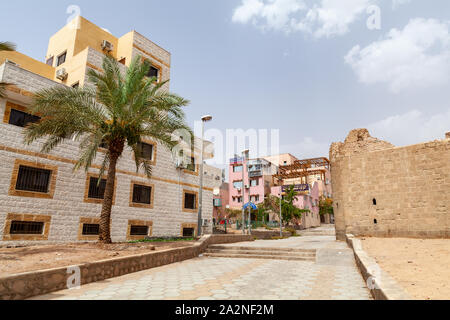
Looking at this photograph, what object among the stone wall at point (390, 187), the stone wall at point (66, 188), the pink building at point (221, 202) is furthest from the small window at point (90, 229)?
Result: the pink building at point (221, 202)

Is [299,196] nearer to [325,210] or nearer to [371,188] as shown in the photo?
[325,210]

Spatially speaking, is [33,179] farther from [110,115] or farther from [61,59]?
[61,59]

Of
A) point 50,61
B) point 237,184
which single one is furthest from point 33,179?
point 237,184

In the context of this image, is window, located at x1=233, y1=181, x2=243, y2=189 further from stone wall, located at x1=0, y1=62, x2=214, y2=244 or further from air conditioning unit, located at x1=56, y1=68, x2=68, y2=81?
air conditioning unit, located at x1=56, y1=68, x2=68, y2=81

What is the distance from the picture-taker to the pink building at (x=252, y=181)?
46781mm

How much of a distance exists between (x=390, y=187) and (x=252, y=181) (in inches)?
1359

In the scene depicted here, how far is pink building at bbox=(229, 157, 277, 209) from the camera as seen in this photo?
1842 inches

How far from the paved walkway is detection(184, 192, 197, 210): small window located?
528 inches

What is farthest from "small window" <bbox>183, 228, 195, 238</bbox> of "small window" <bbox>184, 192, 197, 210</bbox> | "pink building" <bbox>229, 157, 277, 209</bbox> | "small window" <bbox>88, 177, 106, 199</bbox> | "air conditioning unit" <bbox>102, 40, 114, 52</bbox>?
"pink building" <bbox>229, 157, 277, 209</bbox>

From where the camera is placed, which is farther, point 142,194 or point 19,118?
point 142,194

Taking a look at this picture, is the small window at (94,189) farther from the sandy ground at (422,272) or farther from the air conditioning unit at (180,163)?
the sandy ground at (422,272)

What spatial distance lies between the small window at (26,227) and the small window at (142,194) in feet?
18.6

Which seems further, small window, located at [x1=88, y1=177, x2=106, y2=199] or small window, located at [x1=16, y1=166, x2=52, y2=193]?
small window, located at [x1=88, y1=177, x2=106, y2=199]

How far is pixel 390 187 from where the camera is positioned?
14102 millimetres
